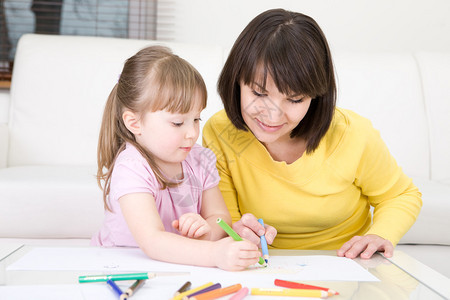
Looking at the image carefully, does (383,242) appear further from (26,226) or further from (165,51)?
(26,226)

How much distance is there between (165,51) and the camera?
3.33 ft

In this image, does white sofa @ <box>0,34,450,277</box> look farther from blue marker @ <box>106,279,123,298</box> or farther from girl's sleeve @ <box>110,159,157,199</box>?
blue marker @ <box>106,279,123,298</box>

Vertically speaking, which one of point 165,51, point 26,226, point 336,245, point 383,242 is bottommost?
point 26,226

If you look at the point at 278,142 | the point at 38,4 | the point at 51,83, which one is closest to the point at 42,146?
the point at 51,83

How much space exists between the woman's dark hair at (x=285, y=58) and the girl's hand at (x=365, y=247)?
29 centimetres

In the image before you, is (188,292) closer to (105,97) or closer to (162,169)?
(162,169)

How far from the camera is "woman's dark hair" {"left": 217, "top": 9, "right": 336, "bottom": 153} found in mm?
957

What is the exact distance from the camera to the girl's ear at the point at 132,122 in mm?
974

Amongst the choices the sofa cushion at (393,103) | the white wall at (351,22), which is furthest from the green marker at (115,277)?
the white wall at (351,22)

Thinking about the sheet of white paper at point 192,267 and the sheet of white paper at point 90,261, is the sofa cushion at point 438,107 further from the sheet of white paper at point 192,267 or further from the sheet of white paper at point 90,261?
the sheet of white paper at point 90,261

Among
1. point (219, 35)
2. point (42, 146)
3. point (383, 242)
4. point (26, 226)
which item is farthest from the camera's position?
point (219, 35)

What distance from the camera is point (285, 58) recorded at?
3.14 feet

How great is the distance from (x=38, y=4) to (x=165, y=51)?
2.01 meters

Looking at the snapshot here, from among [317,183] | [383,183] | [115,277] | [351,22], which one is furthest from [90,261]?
[351,22]
